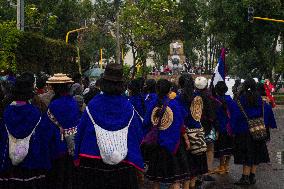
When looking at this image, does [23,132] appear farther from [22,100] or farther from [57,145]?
[57,145]

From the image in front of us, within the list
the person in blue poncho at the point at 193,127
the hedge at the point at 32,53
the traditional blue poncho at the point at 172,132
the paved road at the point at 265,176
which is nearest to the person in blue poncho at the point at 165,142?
the traditional blue poncho at the point at 172,132

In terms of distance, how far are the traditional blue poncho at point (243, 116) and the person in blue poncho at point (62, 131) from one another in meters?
3.89

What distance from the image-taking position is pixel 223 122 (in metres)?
10.7

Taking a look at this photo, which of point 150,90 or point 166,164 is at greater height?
point 150,90

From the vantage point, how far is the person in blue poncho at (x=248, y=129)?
1009 centimetres

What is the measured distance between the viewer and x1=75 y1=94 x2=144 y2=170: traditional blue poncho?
19.0 feet

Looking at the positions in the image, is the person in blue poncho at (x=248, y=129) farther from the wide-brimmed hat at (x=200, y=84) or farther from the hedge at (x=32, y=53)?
the hedge at (x=32, y=53)

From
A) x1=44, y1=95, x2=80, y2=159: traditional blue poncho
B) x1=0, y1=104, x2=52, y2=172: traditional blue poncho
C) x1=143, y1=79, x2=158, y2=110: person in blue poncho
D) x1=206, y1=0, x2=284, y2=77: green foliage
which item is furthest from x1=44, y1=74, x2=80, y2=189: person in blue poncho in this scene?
x1=206, y1=0, x2=284, y2=77: green foliage

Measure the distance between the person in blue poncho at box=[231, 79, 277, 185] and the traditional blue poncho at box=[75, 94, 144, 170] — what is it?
4.52 metres

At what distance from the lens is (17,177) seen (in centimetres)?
642

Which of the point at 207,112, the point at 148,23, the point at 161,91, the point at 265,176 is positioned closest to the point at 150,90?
the point at 207,112

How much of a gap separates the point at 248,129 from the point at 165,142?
2876 millimetres

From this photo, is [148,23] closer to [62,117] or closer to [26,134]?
[62,117]

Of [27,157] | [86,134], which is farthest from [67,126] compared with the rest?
[86,134]
